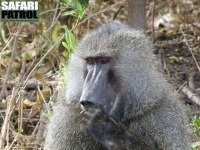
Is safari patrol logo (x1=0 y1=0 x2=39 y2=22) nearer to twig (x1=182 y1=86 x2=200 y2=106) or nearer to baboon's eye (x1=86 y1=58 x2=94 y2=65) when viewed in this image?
baboon's eye (x1=86 y1=58 x2=94 y2=65)

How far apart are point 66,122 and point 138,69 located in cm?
63

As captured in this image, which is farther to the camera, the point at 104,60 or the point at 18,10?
the point at 18,10

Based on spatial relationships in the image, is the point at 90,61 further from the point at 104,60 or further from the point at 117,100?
the point at 117,100

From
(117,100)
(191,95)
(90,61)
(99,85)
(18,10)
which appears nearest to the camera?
(99,85)

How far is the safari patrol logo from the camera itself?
5973mm

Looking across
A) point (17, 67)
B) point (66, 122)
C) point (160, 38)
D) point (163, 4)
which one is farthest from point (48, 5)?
point (66, 122)

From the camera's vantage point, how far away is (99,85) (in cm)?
413

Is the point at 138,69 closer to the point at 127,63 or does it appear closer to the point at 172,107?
the point at 127,63

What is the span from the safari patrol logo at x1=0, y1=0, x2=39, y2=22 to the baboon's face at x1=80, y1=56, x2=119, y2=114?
1723 millimetres

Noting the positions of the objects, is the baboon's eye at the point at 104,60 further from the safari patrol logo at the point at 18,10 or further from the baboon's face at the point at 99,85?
the safari patrol logo at the point at 18,10

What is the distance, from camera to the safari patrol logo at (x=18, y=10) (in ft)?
19.6

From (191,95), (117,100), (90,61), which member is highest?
(90,61)

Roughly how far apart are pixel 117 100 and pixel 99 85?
7.8 inches

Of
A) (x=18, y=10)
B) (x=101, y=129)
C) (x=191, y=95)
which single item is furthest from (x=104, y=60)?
(x=191, y=95)
